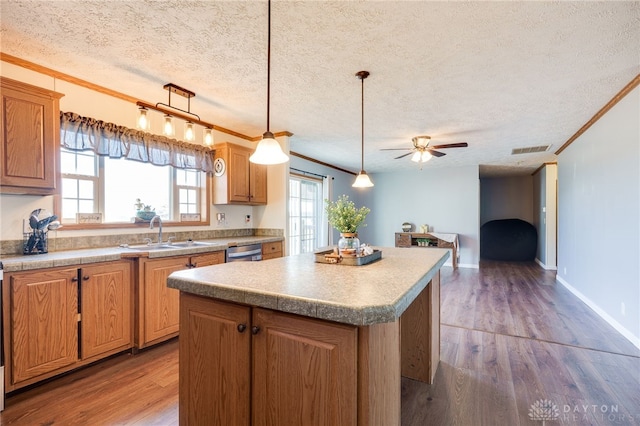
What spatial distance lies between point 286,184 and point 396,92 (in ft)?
6.63

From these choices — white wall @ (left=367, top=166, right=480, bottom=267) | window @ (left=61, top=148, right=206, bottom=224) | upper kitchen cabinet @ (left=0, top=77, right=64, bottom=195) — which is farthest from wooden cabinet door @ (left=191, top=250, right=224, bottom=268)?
white wall @ (left=367, top=166, right=480, bottom=267)

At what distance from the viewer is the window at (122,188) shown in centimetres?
269

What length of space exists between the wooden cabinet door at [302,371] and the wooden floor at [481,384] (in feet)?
3.33

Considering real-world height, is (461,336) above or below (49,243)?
below

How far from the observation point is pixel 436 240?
6555mm

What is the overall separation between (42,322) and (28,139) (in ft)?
4.24

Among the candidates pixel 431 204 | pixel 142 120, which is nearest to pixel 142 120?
pixel 142 120

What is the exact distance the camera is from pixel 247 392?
1188 mm

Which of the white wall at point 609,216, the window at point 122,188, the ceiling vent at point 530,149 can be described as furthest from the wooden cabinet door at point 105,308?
the ceiling vent at point 530,149

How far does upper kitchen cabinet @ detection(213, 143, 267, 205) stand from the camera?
12.4ft

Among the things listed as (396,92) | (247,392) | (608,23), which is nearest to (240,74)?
(396,92)

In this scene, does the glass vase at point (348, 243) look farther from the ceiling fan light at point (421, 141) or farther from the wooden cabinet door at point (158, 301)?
the ceiling fan light at point (421, 141)

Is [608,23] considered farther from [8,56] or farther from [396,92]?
[8,56]

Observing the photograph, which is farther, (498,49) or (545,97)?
(545,97)
